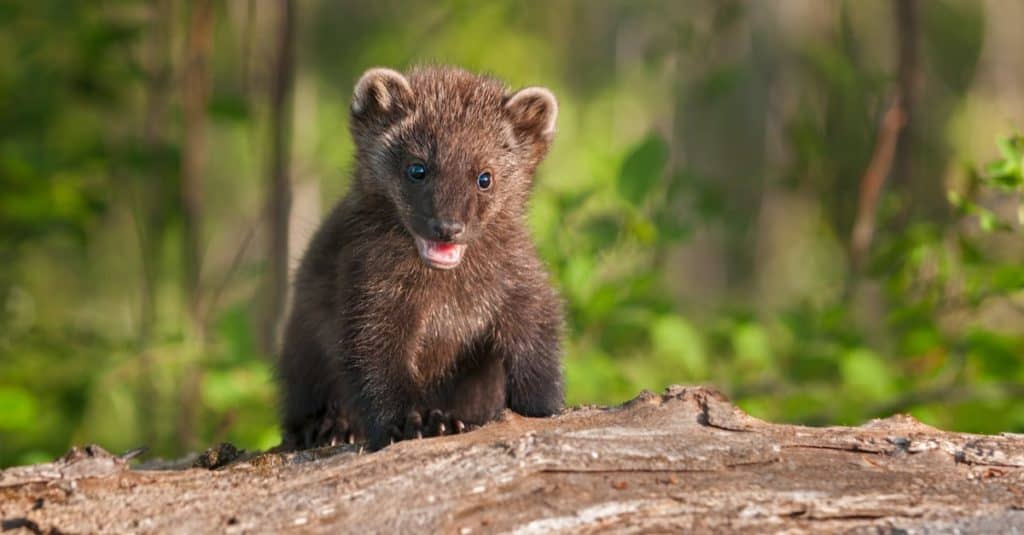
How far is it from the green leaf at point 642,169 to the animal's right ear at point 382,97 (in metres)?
2.07

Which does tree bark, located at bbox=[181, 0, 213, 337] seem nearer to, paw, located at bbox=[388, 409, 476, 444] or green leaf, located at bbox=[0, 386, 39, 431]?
green leaf, located at bbox=[0, 386, 39, 431]

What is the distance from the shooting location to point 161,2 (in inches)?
452

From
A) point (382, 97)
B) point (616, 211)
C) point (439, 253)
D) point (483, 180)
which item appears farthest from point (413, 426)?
point (616, 211)

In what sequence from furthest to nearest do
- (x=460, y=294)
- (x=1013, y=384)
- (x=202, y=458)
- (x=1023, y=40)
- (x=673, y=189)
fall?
(x=1023, y=40) < (x=673, y=189) < (x=1013, y=384) < (x=460, y=294) < (x=202, y=458)

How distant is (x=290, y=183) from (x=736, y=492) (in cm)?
804

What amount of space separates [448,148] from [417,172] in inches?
9.1

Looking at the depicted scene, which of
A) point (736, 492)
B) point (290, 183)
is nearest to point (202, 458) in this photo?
point (736, 492)

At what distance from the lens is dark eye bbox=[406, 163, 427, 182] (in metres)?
6.22

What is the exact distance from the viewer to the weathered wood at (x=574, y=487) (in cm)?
440

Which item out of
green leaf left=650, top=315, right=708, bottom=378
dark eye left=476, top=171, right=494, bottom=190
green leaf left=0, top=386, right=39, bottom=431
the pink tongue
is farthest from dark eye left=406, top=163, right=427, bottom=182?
green leaf left=0, top=386, right=39, bottom=431

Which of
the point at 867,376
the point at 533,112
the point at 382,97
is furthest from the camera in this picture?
the point at 867,376

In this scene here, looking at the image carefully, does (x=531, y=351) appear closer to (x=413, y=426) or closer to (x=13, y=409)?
(x=413, y=426)

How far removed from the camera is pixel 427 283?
628 centimetres

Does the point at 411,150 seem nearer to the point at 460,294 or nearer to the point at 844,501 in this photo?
the point at 460,294
